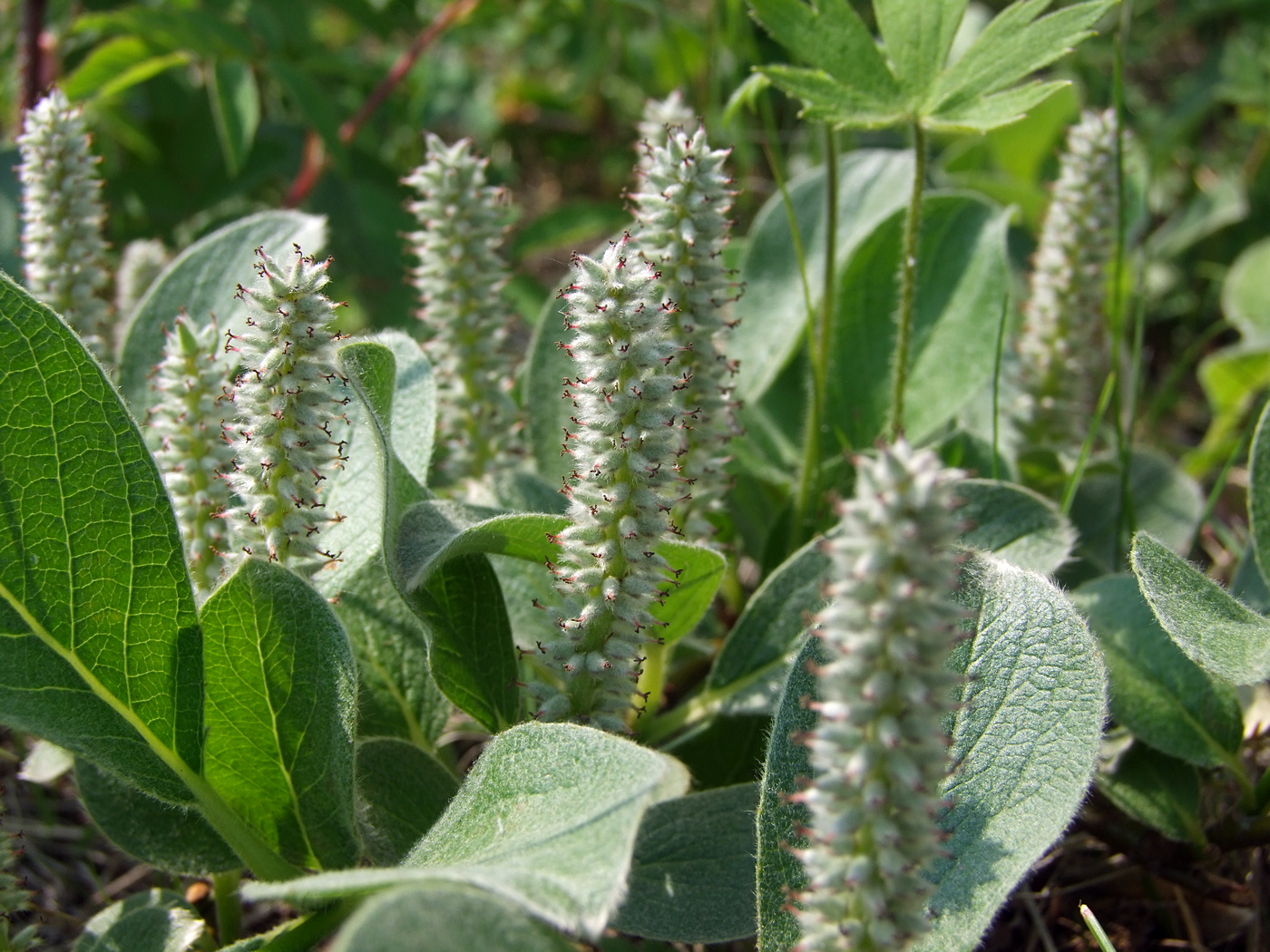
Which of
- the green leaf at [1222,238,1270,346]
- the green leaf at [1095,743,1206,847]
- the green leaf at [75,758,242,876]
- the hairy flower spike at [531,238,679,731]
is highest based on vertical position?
the hairy flower spike at [531,238,679,731]

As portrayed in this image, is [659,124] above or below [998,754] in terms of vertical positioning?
above

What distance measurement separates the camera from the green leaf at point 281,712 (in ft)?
5.71

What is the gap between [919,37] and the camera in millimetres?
2107

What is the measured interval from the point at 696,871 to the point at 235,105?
2.33 m

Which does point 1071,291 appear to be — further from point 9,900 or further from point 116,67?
point 116,67

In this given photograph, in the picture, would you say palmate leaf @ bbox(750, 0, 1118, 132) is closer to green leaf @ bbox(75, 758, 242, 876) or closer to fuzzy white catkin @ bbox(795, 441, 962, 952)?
fuzzy white catkin @ bbox(795, 441, 962, 952)

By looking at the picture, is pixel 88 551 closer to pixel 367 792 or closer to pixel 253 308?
pixel 253 308

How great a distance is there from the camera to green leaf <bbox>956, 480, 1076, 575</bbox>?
2189mm

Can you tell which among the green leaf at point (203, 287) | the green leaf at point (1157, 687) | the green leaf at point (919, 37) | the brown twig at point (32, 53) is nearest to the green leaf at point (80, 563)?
the green leaf at point (203, 287)

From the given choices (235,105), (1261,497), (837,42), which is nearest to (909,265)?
(837,42)

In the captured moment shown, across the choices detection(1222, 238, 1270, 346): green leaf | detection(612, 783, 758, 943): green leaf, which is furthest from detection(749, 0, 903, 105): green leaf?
detection(1222, 238, 1270, 346): green leaf

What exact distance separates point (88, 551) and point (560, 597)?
2.39 feet

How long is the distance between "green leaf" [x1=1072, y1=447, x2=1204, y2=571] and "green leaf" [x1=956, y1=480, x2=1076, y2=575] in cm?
53

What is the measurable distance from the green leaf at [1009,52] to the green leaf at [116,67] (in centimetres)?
214
